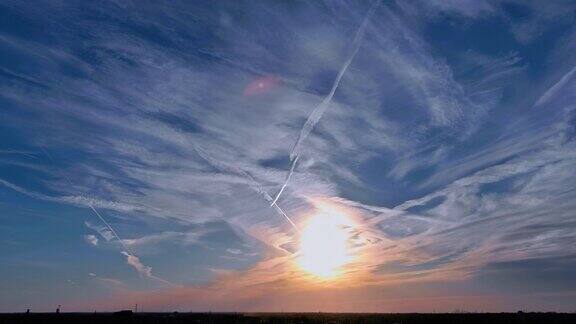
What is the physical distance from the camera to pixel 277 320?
90.1 metres

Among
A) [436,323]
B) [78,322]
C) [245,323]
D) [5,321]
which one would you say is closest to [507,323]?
[436,323]

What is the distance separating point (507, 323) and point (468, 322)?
7.92m

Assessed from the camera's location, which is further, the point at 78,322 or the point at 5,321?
the point at 78,322

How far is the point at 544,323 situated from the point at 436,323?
22859 millimetres

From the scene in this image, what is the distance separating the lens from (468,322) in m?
101

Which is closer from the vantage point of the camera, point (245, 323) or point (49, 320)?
point (49, 320)

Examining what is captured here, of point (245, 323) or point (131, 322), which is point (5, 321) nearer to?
point (131, 322)

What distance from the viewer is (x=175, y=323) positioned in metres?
82.8

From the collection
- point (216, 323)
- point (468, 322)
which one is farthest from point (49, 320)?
point (468, 322)

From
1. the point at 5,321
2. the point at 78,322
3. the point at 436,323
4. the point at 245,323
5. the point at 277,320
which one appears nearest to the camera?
the point at 5,321

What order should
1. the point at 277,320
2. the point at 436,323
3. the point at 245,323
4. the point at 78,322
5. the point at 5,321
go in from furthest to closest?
the point at 436,323 → the point at 277,320 → the point at 245,323 → the point at 78,322 → the point at 5,321

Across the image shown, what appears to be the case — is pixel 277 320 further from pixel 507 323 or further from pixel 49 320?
pixel 507 323

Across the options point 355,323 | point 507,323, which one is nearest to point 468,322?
point 507,323

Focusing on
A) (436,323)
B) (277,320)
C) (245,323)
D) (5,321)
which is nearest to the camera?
(5,321)
